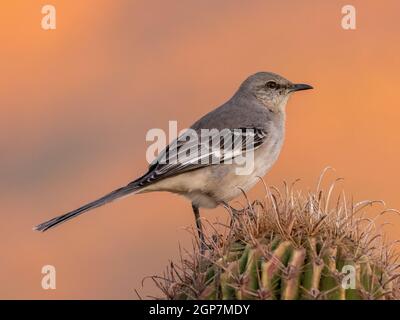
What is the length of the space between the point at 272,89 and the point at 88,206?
294 cm

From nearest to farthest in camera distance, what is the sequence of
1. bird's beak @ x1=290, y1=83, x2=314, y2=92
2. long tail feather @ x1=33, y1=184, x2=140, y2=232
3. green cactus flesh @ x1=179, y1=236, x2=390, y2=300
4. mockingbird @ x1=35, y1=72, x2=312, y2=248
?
green cactus flesh @ x1=179, y1=236, x2=390, y2=300 < long tail feather @ x1=33, y1=184, x2=140, y2=232 < mockingbird @ x1=35, y1=72, x2=312, y2=248 < bird's beak @ x1=290, y1=83, x2=314, y2=92

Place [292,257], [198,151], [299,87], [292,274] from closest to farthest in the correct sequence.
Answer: [292,274] → [292,257] → [198,151] → [299,87]

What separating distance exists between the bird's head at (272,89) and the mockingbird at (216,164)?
0.19m

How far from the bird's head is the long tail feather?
2274 millimetres

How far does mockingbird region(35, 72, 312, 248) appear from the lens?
22.9 ft

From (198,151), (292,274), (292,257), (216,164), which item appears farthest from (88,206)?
(292,274)

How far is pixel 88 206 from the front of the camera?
6613 mm

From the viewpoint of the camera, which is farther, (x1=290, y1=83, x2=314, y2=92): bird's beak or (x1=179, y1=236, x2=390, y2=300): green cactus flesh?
(x1=290, y1=83, x2=314, y2=92): bird's beak

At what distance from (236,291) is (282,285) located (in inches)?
9.3

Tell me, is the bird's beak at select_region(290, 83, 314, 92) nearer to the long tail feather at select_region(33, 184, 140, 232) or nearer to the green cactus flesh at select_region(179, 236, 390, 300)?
the long tail feather at select_region(33, 184, 140, 232)

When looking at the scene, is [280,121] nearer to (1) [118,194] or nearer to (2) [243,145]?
(2) [243,145]

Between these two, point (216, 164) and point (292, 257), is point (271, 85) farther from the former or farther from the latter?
point (292, 257)

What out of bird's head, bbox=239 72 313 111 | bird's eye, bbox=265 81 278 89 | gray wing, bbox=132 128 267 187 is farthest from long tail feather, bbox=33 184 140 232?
bird's eye, bbox=265 81 278 89

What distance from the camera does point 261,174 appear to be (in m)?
7.71
